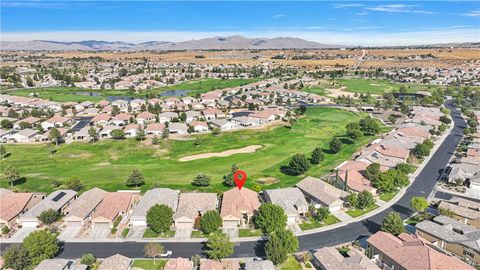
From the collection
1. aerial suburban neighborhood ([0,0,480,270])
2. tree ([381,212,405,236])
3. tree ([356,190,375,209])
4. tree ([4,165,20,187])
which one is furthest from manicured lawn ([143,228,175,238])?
tree ([4,165,20,187])

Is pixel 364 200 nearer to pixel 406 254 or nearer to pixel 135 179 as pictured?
pixel 406 254

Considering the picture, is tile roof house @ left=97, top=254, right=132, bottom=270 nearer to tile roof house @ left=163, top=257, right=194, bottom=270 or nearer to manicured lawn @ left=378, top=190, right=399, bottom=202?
tile roof house @ left=163, top=257, right=194, bottom=270

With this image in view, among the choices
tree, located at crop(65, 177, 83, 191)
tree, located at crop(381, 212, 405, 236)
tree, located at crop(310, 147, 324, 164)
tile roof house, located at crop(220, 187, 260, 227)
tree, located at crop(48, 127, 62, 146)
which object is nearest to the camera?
tree, located at crop(381, 212, 405, 236)

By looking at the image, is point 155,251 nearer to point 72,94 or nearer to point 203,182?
point 203,182

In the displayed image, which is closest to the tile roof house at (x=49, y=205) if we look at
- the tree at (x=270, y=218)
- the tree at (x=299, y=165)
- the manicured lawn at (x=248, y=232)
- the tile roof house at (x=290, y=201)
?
the manicured lawn at (x=248, y=232)

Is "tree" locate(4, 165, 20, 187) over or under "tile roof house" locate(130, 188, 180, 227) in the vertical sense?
over
